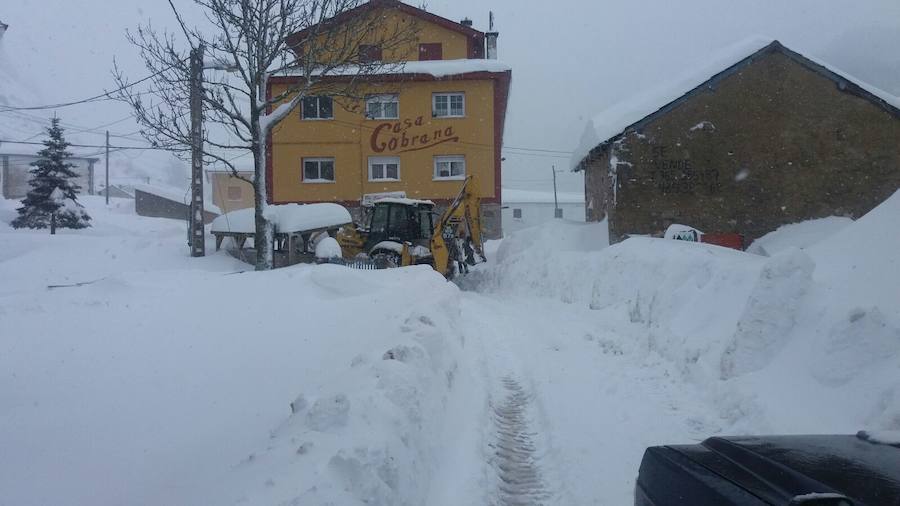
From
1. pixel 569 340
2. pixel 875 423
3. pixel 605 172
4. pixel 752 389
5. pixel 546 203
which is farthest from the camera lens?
pixel 546 203

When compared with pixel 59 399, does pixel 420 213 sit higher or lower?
→ higher

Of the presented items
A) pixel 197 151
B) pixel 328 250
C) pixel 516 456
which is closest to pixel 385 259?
pixel 328 250

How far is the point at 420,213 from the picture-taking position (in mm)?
20812

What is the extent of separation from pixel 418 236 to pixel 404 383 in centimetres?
1522

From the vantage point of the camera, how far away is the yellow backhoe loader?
63.8ft

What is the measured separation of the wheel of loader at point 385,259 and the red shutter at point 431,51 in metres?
15.8

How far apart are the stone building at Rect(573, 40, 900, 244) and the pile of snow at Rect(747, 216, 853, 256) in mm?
222

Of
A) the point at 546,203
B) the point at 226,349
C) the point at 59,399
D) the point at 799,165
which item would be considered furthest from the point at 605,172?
the point at 546,203

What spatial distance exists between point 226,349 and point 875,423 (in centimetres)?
554

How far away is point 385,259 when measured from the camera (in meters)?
19.3

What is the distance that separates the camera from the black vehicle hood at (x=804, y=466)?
85.3 inches

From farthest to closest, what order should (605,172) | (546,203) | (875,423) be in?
(546,203)
(605,172)
(875,423)

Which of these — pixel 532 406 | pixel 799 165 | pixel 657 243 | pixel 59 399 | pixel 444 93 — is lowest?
pixel 532 406

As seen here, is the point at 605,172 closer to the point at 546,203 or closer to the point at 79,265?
the point at 79,265
